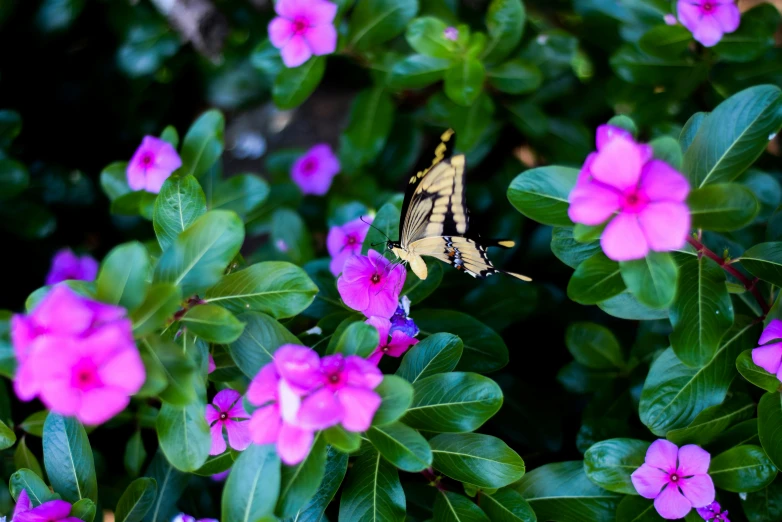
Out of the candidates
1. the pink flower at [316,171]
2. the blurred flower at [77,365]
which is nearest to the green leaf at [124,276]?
the blurred flower at [77,365]

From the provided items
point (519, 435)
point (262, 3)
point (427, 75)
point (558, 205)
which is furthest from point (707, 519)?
point (262, 3)

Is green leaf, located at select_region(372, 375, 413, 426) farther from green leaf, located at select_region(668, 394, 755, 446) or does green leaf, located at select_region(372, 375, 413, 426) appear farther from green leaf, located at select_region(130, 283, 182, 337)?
green leaf, located at select_region(668, 394, 755, 446)

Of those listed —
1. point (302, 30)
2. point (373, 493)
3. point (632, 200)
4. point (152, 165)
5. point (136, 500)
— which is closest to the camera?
point (632, 200)

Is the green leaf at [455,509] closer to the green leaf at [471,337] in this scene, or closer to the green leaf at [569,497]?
the green leaf at [569,497]

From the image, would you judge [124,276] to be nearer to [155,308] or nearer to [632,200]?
[155,308]

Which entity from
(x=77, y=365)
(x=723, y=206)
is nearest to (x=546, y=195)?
(x=723, y=206)

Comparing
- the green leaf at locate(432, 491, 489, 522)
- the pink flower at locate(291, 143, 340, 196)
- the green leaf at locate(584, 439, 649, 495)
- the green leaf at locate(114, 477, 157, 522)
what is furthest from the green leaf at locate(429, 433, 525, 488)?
the pink flower at locate(291, 143, 340, 196)

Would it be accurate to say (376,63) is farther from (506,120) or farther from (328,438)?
(328,438)
